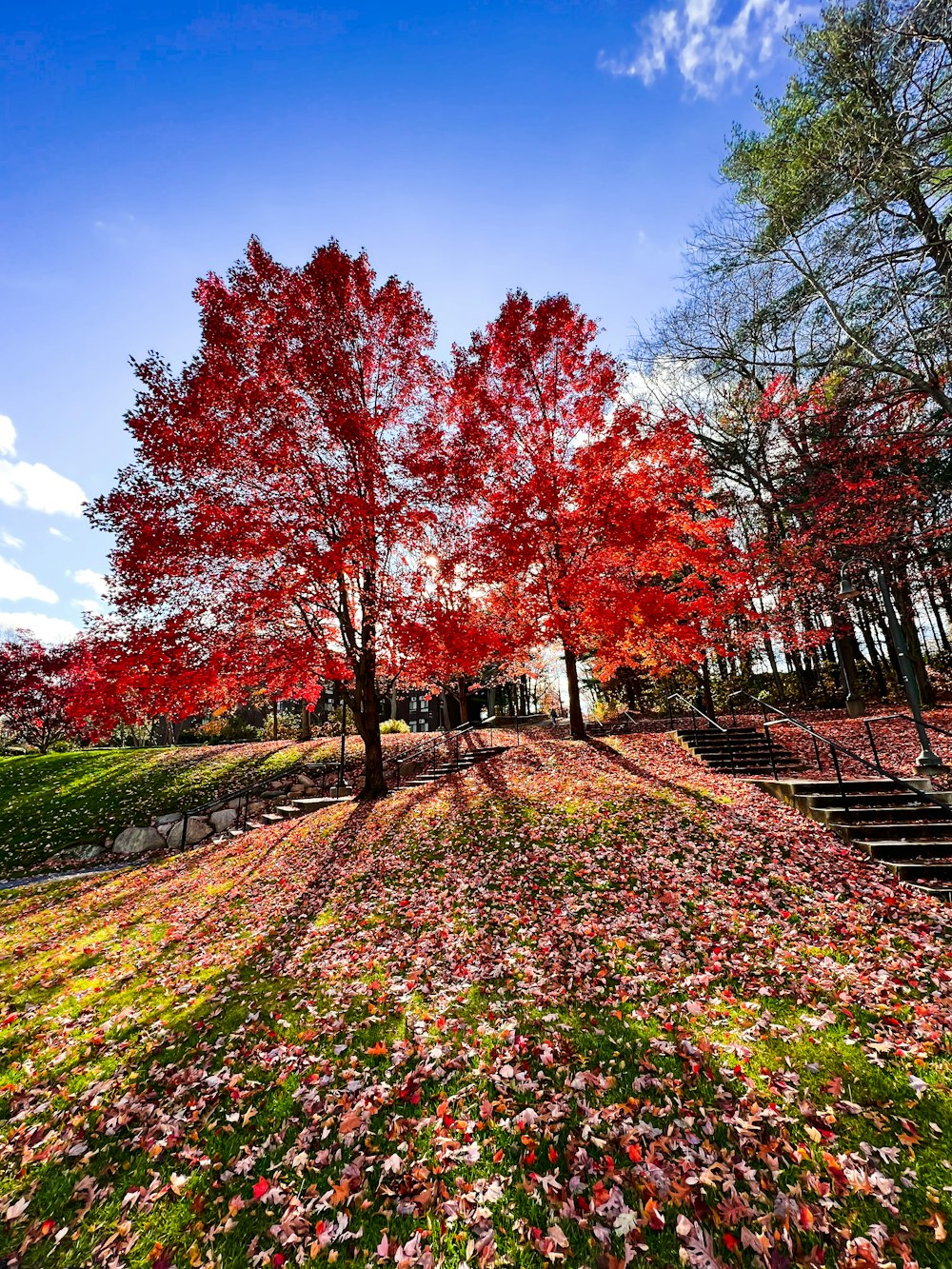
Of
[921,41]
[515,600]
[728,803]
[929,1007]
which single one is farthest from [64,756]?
[921,41]

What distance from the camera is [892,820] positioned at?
8977 millimetres

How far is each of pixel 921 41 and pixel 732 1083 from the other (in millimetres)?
15999

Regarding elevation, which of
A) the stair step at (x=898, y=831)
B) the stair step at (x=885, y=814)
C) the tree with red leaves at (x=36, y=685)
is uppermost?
the tree with red leaves at (x=36, y=685)

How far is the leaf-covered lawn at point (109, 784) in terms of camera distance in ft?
54.3

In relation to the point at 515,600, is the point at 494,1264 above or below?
below

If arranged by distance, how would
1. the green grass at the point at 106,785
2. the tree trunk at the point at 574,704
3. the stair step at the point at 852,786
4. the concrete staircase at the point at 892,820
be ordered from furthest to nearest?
the tree trunk at the point at 574,704 < the green grass at the point at 106,785 < the stair step at the point at 852,786 < the concrete staircase at the point at 892,820

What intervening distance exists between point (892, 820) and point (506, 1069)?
27.1 feet

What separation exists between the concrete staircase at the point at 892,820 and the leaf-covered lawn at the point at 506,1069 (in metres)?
0.52

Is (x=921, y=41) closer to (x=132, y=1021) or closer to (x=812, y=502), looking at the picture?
(x=812, y=502)

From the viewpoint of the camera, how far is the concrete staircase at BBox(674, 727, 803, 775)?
1345 cm

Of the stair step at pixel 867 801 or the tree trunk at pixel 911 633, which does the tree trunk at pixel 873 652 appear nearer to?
the tree trunk at pixel 911 633

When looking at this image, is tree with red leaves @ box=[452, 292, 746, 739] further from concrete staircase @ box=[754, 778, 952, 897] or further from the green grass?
the green grass

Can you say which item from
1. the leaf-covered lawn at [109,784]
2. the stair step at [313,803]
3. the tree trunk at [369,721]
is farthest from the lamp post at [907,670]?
the leaf-covered lawn at [109,784]

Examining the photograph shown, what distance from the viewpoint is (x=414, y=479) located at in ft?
43.0
